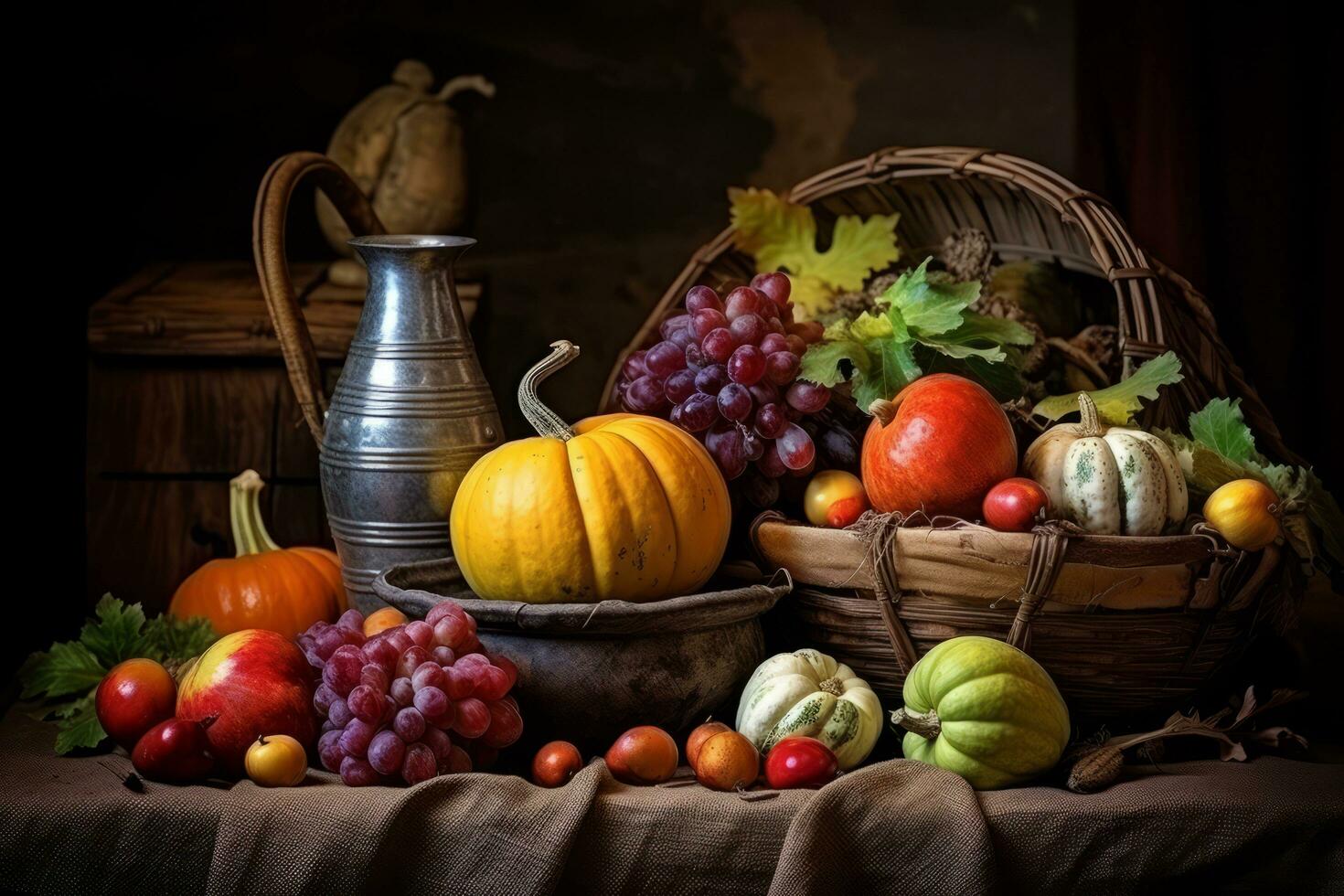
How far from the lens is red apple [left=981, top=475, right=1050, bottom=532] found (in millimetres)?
1441

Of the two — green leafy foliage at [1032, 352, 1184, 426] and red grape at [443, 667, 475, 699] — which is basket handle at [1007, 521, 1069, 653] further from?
red grape at [443, 667, 475, 699]

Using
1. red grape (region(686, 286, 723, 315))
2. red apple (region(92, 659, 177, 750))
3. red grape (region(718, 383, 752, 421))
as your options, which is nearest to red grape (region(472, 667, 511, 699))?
red apple (region(92, 659, 177, 750))

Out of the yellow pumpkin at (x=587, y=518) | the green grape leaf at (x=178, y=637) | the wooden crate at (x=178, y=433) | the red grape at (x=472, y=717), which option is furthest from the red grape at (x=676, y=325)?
the wooden crate at (x=178, y=433)

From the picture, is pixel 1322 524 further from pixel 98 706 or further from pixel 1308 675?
pixel 98 706

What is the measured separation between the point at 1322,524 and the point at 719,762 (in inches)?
30.5

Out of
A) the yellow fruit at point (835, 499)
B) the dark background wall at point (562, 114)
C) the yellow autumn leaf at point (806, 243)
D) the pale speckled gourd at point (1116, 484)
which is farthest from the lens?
the dark background wall at point (562, 114)

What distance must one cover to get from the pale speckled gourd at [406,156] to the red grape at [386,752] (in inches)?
63.7

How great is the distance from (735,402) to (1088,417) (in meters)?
0.40

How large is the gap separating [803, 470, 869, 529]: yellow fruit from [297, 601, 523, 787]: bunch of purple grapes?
439 mm

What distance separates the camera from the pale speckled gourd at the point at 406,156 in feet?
9.05

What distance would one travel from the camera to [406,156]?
2.76 m

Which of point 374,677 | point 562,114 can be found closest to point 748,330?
point 374,677

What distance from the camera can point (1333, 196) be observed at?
8.46 feet

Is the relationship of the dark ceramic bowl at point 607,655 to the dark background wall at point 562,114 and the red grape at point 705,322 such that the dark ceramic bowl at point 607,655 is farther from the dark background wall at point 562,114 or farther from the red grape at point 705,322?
the dark background wall at point 562,114
